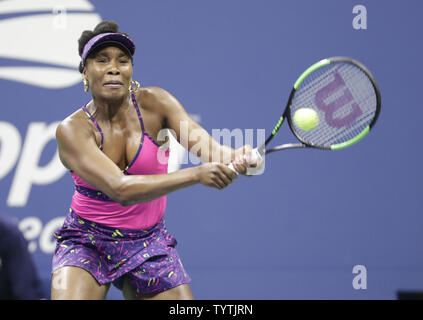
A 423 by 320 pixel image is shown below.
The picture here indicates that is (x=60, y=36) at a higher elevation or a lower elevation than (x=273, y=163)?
higher

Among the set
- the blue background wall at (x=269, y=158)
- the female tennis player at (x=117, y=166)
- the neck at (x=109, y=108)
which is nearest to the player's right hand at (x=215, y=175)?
the female tennis player at (x=117, y=166)

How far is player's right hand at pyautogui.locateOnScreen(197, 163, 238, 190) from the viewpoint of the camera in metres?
2.20

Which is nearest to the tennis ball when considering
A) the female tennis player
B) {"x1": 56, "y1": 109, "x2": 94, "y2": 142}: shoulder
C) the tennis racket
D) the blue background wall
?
the tennis racket

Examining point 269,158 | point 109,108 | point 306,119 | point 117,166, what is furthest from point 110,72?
point 269,158

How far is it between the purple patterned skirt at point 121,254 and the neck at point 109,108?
17.3 inches

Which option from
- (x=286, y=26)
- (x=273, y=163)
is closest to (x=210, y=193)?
(x=273, y=163)

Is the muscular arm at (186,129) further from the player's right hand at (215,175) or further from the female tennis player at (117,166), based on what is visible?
the player's right hand at (215,175)

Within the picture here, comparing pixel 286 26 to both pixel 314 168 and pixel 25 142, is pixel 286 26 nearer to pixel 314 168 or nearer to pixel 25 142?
pixel 314 168

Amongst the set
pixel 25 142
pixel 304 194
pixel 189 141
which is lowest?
pixel 189 141

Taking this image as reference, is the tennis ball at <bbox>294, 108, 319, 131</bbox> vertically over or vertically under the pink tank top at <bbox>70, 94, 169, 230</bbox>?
over

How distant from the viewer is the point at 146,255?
8.33ft

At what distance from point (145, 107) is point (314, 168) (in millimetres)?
1820

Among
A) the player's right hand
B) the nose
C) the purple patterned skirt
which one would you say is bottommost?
the purple patterned skirt

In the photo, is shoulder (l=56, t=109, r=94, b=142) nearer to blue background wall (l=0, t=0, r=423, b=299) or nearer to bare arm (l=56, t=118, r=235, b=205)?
bare arm (l=56, t=118, r=235, b=205)
